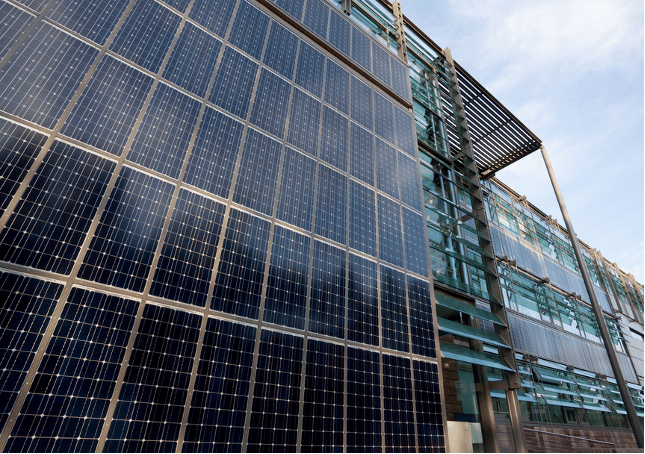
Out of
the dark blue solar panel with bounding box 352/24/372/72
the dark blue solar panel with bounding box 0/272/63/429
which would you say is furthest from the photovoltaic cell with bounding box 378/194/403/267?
the dark blue solar panel with bounding box 0/272/63/429

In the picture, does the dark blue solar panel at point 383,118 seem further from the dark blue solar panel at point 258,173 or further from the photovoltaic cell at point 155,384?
the photovoltaic cell at point 155,384

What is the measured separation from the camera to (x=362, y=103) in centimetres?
1712

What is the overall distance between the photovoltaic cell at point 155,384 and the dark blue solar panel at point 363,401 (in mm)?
4577

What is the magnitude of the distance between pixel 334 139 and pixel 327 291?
6.54m

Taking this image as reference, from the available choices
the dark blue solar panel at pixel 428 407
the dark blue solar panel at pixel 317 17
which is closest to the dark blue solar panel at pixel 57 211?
the dark blue solar panel at pixel 428 407

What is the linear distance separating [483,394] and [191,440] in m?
16.1

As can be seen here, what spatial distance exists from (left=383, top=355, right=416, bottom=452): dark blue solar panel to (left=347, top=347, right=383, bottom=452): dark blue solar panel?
0.96 ft

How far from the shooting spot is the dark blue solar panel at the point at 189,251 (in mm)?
8555

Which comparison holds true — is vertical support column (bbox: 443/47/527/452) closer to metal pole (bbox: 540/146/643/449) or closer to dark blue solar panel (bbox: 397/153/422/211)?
metal pole (bbox: 540/146/643/449)

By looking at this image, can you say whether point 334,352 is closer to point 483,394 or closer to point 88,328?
point 88,328

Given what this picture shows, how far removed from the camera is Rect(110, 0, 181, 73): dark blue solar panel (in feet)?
34.0

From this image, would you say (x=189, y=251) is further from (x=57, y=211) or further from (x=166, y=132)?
(x=166, y=132)

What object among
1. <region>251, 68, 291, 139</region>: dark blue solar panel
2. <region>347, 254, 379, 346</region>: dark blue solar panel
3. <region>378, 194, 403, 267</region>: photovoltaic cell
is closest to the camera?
<region>347, 254, 379, 346</region>: dark blue solar panel

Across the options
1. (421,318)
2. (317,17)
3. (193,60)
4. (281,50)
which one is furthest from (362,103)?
(421,318)
